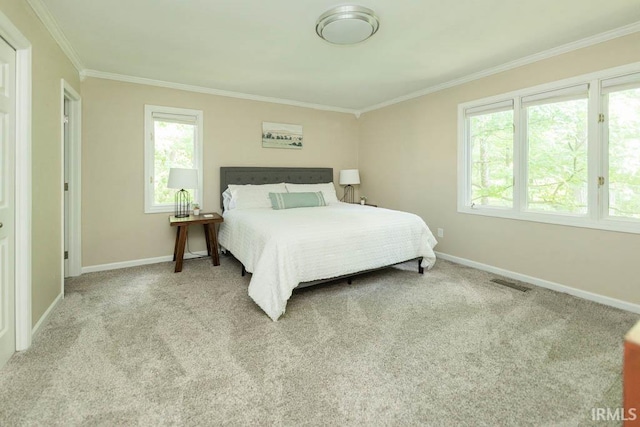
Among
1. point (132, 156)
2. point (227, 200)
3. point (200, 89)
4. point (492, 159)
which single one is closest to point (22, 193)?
point (132, 156)

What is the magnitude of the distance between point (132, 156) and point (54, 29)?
1556 mm

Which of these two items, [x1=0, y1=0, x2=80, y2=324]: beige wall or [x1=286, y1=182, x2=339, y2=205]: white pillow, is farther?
[x1=286, y1=182, x2=339, y2=205]: white pillow

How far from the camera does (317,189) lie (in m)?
4.80

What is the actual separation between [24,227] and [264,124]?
3.30m

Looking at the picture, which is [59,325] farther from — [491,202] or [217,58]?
[491,202]

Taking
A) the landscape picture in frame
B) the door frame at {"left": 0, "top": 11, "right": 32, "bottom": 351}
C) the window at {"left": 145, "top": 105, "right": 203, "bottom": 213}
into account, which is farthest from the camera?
the landscape picture in frame

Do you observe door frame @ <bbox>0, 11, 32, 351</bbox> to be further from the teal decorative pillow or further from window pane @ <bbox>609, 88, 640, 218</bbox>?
window pane @ <bbox>609, 88, 640, 218</bbox>

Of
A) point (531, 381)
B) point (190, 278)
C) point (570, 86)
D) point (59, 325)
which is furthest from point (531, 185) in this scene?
point (59, 325)

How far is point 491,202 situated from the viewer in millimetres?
3732

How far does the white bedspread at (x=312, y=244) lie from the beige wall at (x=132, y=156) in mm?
1064

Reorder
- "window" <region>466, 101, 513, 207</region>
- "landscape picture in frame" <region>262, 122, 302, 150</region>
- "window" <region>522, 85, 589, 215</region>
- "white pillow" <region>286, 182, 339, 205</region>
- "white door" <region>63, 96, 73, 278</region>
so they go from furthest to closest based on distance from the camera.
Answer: "landscape picture in frame" <region>262, 122, 302, 150</region> → "white pillow" <region>286, 182, 339, 205</region> → "window" <region>466, 101, 513, 207</region> → "white door" <region>63, 96, 73, 278</region> → "window" <region>522, 85, 589, 215</region>

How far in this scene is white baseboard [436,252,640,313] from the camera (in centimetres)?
264

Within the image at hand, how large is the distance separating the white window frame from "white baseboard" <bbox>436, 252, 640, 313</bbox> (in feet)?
2.04

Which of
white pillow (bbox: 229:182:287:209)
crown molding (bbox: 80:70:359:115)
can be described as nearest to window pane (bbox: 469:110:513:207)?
crown molding (bbox: 80:70:359:115)
